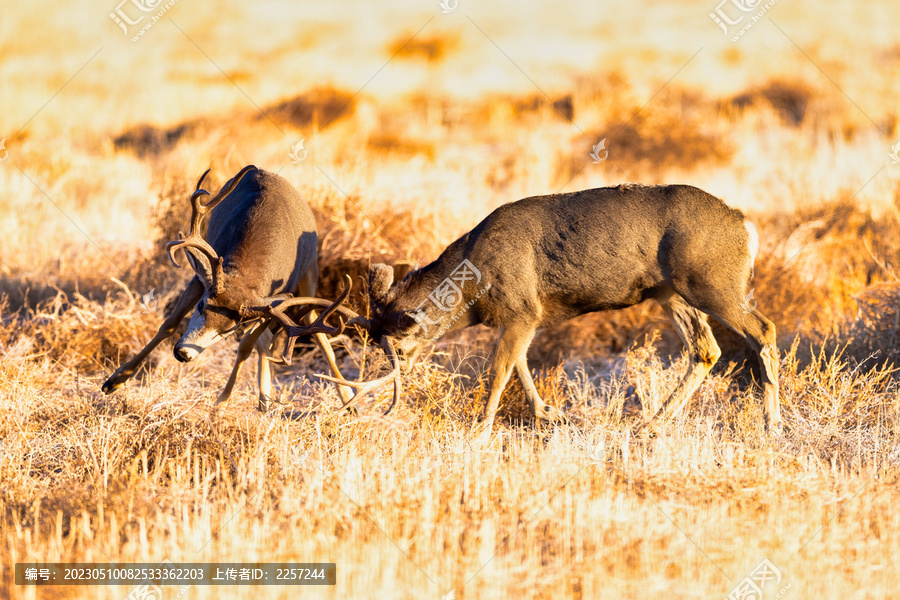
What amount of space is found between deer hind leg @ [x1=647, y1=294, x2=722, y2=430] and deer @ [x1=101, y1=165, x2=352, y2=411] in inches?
129

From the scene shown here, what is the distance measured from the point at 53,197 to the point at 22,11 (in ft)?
52.8

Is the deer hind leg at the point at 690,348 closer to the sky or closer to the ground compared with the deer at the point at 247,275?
closer to the ground

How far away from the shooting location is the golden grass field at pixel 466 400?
21.7ft

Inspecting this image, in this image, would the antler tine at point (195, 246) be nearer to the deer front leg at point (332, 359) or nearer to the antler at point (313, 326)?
the antler at point (313, 326)

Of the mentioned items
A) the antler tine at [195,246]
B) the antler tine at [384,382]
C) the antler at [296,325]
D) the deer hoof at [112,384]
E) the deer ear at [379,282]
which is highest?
the antler tine at [195,246]

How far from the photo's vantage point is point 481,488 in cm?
780

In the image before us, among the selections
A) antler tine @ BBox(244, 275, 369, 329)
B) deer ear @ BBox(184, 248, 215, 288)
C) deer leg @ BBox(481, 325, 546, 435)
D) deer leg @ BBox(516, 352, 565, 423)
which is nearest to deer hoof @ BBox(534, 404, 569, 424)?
deer leg @ BBox(516, 352, 565, 423)

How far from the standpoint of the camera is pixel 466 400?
975 cm

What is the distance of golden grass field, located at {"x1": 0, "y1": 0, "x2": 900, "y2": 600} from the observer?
6609mm

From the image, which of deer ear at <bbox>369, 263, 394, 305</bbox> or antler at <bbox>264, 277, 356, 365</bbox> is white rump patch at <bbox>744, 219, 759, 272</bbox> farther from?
Answer: antler at <bbox>264, 277, 356, 365</bbox>

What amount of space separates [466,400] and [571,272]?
1632 mm

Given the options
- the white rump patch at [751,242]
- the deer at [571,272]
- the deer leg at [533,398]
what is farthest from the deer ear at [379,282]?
the white rump patch at [751,242]

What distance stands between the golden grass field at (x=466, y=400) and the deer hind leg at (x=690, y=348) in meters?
0.32

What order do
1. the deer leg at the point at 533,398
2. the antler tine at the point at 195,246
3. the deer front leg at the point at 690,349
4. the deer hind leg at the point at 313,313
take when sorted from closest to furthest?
the antler tine at the point at 195,246 → the deer leg at the point at 533,398 → the deer front leg at the point at 690,349 → the deer hind leg at the point at 313,313
